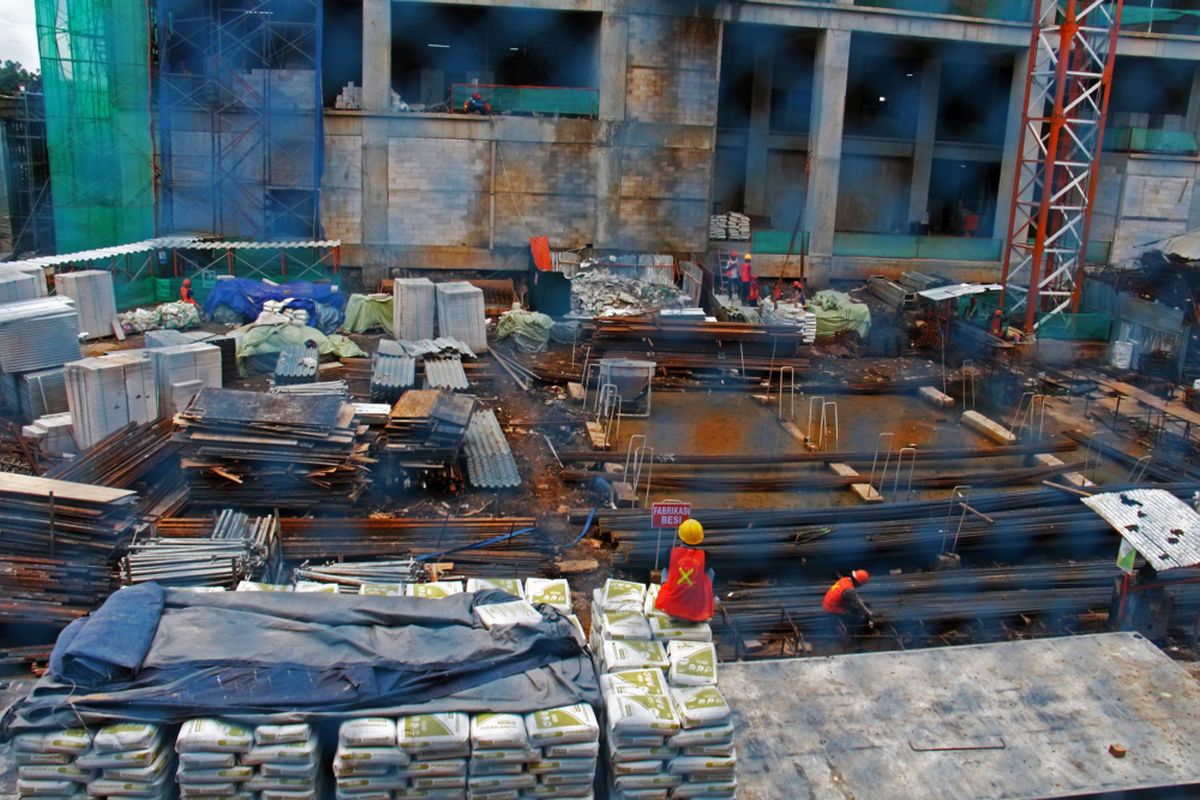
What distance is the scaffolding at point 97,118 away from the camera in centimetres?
1925

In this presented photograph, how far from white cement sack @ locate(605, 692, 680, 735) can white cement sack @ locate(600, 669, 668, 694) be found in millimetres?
54

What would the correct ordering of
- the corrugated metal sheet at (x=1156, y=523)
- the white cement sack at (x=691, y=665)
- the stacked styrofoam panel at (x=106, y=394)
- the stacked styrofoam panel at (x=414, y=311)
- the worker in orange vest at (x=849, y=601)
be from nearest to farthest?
the white cement sack at (x=691, y=665)
the worker in orange vest at (x=849, y=601)
the corrugated metal sheet at (x=1156, y=523)
the stacked styrofoam panel at (x=106, y=394)
the stacked styrofoam panel at (x=414, y=311)

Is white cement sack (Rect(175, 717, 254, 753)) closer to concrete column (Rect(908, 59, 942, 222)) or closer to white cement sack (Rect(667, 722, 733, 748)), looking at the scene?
white cement sack (Rect(667, 722, 733, 748))

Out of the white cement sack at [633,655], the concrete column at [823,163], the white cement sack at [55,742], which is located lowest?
the white cement sack at [55,742]

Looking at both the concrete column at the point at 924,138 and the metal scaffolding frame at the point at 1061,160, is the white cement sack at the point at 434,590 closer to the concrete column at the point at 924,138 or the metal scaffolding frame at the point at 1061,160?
the metal scaffolding frame at the point at 1061,160

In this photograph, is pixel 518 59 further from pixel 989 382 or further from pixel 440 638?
pixel 440 638

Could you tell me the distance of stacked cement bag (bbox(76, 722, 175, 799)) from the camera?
4.54 metres

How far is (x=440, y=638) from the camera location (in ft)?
17.2

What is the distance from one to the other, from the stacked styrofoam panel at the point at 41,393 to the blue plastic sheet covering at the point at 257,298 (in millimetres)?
5021

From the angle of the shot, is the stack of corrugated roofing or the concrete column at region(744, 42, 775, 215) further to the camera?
the concrete column at region(744, 42, 775, 215)

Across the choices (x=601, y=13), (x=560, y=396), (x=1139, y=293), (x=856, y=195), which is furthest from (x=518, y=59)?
(x=1139, y=293)

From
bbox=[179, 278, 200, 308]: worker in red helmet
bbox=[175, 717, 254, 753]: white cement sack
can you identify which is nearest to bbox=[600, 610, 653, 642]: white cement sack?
bbox=[175, 717, 254, 753]: white cement sack

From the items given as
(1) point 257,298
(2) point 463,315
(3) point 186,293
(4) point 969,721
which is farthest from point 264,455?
(3) point 186,293

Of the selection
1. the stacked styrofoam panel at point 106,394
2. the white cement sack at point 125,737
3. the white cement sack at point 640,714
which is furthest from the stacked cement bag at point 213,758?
the stacked styrofoam panel at point 106,394
